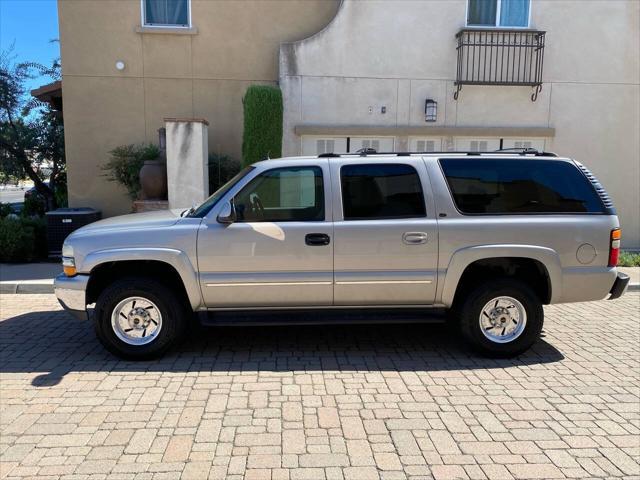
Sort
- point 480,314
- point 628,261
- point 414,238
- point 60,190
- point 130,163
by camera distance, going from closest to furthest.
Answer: point 414,238
point 480,314
point 628,261
point 130,163
point 60,190

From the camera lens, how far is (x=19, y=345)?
5.18 meters

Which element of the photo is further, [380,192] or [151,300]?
[380,192]

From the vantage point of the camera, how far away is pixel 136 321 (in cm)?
472

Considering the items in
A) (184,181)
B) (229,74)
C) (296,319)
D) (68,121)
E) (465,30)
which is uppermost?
(465,30)

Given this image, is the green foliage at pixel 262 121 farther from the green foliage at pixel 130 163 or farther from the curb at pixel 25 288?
the curb at pixel 25 288

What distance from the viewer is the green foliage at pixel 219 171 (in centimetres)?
1014

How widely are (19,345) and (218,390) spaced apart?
97.7 inches

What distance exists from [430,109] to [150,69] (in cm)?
572

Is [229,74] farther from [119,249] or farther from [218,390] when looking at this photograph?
[218,390]

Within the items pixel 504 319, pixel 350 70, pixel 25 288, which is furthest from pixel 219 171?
pixel 504 319

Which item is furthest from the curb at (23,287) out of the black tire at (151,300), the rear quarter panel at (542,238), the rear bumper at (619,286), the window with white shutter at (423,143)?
the rear bumper at (619,286)

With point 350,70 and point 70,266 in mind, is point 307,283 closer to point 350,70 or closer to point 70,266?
point 70,266

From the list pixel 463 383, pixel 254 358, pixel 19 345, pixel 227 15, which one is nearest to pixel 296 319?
pixel 254 358

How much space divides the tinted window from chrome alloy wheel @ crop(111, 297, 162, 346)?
2.03 metres
